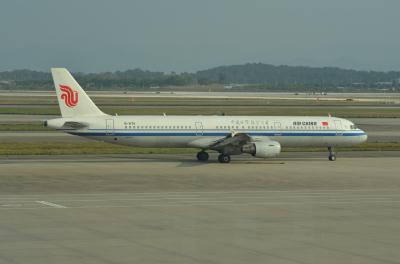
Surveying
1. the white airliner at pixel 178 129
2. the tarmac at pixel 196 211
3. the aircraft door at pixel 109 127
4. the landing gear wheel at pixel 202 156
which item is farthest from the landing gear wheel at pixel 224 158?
the aircraft door at pixel 109 127

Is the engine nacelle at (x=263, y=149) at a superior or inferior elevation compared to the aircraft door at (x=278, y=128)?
inferior

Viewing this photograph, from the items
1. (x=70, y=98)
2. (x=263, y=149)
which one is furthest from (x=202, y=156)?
(x=70, y=98)

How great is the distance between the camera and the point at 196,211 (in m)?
Result: 29.4

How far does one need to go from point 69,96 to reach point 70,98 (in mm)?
129

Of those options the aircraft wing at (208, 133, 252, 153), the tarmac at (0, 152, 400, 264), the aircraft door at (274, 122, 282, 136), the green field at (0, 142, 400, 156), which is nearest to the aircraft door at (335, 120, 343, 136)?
the aircraft door at (274, 122, 282, 136)

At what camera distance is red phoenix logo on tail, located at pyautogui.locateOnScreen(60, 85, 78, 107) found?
48625 mm

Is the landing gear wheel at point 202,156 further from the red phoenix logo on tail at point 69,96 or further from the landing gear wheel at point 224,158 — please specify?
the red phoenix logo on tail at point 69,96

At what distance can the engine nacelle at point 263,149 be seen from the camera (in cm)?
4791

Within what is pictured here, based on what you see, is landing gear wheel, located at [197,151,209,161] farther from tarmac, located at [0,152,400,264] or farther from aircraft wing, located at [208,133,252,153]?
tarmac, located at [0,152,400,264]

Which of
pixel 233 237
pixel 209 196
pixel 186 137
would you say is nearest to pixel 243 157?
pixel 186 137

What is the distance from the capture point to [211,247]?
22.4 meters

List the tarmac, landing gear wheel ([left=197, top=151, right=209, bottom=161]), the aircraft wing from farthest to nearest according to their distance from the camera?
landing gear wheel ([left=197, top=151, right=209, bottom=161]) < the aircraft wing < the tarmac


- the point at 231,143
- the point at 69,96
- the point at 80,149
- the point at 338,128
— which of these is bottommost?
the point at 80,149

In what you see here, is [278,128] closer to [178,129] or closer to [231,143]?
[231,143]
